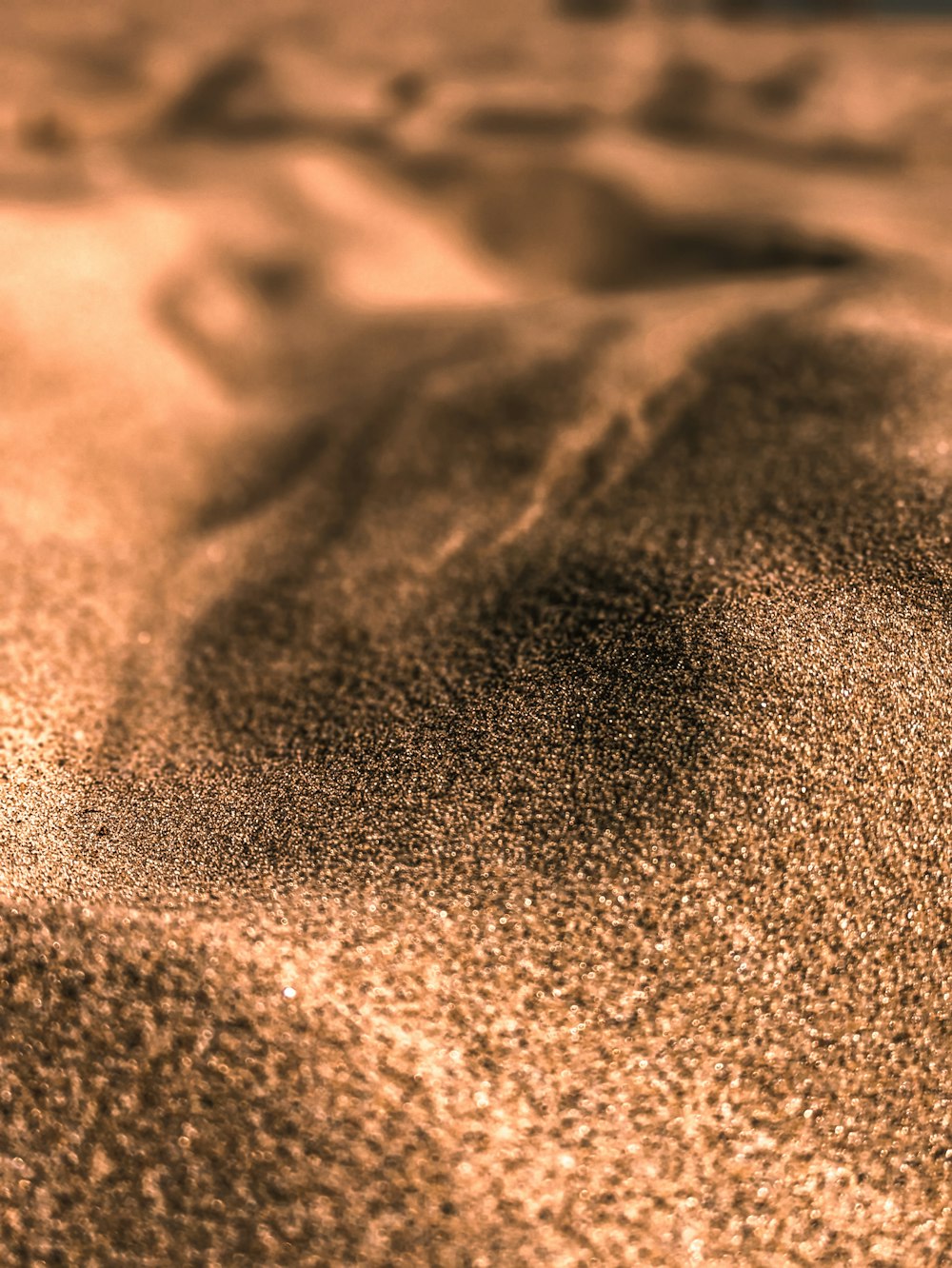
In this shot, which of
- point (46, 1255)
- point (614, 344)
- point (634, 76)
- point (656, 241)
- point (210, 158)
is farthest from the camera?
point (634, 76)

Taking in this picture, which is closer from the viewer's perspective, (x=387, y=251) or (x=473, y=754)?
(x=473, y=754)

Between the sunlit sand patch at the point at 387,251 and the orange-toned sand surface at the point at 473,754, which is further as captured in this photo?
the sunlit sand patch at the point at 387,251

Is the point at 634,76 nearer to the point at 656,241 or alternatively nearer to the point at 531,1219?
the point at 656,241

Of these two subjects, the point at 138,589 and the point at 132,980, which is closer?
the point at 132,980

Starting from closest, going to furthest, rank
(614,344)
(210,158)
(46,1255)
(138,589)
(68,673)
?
(46,1255) → (68,673) → (138,589) → (614,344) → (210,158)

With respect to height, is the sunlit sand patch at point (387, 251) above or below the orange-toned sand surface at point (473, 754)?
below

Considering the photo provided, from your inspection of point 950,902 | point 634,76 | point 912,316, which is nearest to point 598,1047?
point 950,902

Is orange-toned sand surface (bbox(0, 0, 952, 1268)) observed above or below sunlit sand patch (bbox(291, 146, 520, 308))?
above

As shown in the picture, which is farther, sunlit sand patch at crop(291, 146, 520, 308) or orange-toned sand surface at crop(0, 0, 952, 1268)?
sunlit sand patch at crop(291, 146, 520, 308)
